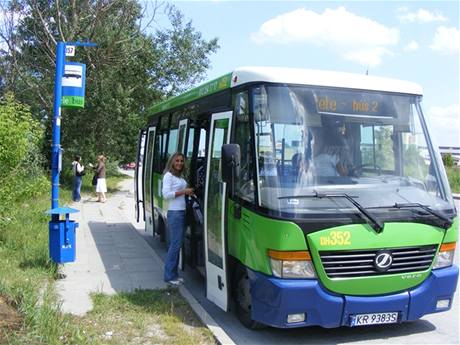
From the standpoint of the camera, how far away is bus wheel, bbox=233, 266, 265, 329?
5680 mm

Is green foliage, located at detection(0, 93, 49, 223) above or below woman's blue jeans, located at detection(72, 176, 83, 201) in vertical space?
above

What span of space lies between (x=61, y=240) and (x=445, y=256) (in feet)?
17.2

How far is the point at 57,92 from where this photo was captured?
8.08 m

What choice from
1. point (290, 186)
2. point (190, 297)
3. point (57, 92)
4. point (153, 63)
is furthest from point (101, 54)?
point (290, 186)

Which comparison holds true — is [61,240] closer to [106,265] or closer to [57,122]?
[106,265]

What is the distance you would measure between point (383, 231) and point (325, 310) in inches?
37.3

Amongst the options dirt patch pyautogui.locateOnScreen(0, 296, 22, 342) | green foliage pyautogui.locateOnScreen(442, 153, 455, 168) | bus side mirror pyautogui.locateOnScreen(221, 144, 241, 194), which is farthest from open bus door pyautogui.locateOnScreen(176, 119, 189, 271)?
green foliage pyautogui.locateOnScreen(442, 153, 455, 168)

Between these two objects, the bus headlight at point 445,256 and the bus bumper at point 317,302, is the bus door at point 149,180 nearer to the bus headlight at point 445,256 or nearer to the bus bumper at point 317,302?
the bus bumper at point 317,302

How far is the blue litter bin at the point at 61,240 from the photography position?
25.3ft

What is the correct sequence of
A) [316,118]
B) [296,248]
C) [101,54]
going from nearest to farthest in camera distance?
[296,248] → [316,118] → [101,54]

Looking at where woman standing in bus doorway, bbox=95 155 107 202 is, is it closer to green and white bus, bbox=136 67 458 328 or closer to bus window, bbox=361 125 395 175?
green and white bus, bbox=136 67 458 328

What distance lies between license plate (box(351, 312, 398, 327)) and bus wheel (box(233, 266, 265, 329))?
109cm

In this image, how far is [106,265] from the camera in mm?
8953

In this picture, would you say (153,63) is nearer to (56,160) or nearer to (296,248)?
(56,160)
